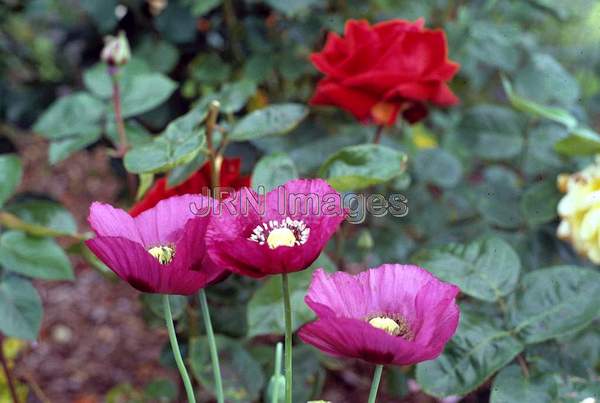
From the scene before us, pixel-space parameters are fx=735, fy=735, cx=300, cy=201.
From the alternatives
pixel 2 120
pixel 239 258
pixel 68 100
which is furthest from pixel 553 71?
pixel 2 120

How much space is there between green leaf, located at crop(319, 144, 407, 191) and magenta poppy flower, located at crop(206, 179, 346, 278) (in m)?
0.17

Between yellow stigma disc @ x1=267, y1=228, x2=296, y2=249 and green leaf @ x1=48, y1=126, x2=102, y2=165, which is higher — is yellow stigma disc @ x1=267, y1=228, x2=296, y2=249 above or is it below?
above

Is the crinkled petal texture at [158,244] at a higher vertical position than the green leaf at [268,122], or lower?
higher

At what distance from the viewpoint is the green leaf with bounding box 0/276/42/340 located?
2.97ft

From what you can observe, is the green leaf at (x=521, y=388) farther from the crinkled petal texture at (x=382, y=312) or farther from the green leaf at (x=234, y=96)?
the green leaf at (x=234, y=96)

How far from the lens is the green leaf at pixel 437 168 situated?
1200mm

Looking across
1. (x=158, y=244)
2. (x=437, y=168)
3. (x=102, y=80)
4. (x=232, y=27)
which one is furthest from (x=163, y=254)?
(x=232, y=27)

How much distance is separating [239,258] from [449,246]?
1.21ft

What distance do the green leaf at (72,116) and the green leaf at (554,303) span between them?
639mm

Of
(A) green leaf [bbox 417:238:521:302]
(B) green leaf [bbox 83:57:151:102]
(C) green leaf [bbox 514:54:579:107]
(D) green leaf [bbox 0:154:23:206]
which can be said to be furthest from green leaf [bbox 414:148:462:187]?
(D) green leaf [bbox 0:154:23:206]

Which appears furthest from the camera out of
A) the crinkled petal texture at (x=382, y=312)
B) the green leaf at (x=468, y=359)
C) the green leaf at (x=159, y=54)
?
the green leaf at (x=159, y=54)

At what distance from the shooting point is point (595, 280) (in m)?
0.76

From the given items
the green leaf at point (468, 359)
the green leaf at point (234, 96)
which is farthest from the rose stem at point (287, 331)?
the green leaf at point (234, 96)

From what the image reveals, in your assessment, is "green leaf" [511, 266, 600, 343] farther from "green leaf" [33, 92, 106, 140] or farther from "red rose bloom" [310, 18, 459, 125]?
"green leaf" [33, 92, 106, 140]
